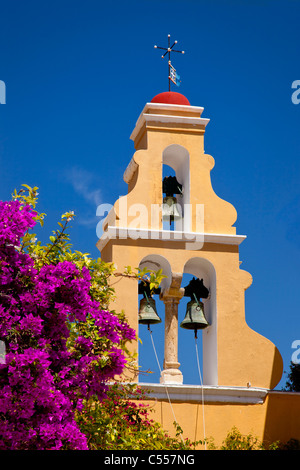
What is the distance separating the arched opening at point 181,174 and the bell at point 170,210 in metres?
0.08

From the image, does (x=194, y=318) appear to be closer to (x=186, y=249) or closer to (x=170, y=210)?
(x=186, y=249)

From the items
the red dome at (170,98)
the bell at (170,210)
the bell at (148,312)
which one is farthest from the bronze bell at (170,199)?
the bell at (148,312)

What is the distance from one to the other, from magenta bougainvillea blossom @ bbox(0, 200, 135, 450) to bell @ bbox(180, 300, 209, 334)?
3863mm

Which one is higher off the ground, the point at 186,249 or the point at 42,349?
the point at 186,249

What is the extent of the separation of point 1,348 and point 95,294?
1585 millimetres

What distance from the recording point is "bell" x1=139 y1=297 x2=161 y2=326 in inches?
535

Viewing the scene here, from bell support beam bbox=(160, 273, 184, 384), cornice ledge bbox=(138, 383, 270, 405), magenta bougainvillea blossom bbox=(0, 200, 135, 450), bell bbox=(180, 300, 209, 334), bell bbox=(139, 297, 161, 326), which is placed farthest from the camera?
bell bbox=(180, 300, 209, 334)

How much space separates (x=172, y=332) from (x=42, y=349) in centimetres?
480

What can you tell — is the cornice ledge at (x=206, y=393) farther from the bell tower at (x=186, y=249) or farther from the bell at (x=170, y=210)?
the bell at (x=170, y=210)

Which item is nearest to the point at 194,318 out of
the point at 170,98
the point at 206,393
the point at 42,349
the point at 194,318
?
the point at 194,318

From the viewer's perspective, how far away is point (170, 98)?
14.5 meters

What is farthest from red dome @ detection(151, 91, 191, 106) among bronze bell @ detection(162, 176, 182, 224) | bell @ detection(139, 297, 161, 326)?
bell @ detection(139, 297, 161, 326)

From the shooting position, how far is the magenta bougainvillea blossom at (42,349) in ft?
29.2

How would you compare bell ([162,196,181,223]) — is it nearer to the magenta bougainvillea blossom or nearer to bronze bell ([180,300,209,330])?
bronze bell ([180,300,209,330])
